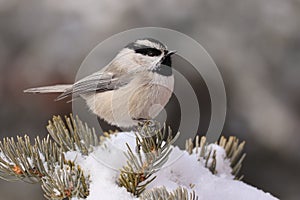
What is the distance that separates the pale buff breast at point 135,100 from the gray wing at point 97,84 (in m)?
0.01

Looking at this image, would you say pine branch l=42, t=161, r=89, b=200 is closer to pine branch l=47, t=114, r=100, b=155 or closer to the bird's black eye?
pine branch l=47, t=114, r=100, b=155

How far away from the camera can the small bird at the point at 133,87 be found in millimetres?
873

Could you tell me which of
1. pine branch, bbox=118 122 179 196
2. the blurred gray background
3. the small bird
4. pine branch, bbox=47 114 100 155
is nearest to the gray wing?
the small bird

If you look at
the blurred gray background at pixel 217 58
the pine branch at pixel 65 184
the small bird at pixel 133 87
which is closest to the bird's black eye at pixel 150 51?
the small bird at pixel 133 87

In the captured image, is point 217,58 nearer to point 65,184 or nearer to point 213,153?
point 213,153

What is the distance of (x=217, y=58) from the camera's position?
1938mm

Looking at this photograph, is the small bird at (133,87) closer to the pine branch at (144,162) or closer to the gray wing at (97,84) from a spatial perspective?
the gray wing at (97,84)

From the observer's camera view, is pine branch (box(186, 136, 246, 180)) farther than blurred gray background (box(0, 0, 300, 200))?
No

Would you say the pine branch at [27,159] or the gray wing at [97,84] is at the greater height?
the gray wing at [97,84]

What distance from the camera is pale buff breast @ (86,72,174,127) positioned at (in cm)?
87

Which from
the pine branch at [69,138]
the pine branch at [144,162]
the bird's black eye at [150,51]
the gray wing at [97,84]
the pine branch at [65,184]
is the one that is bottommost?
the pine branch at [65,184]

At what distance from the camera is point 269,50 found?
78.6 inches

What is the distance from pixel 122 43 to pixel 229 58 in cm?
55

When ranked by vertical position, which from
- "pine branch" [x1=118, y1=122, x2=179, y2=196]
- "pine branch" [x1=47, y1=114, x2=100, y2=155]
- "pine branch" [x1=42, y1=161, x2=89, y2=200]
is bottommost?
"pine branch" [x1=42, y1=161, x2=89, y2=200]
